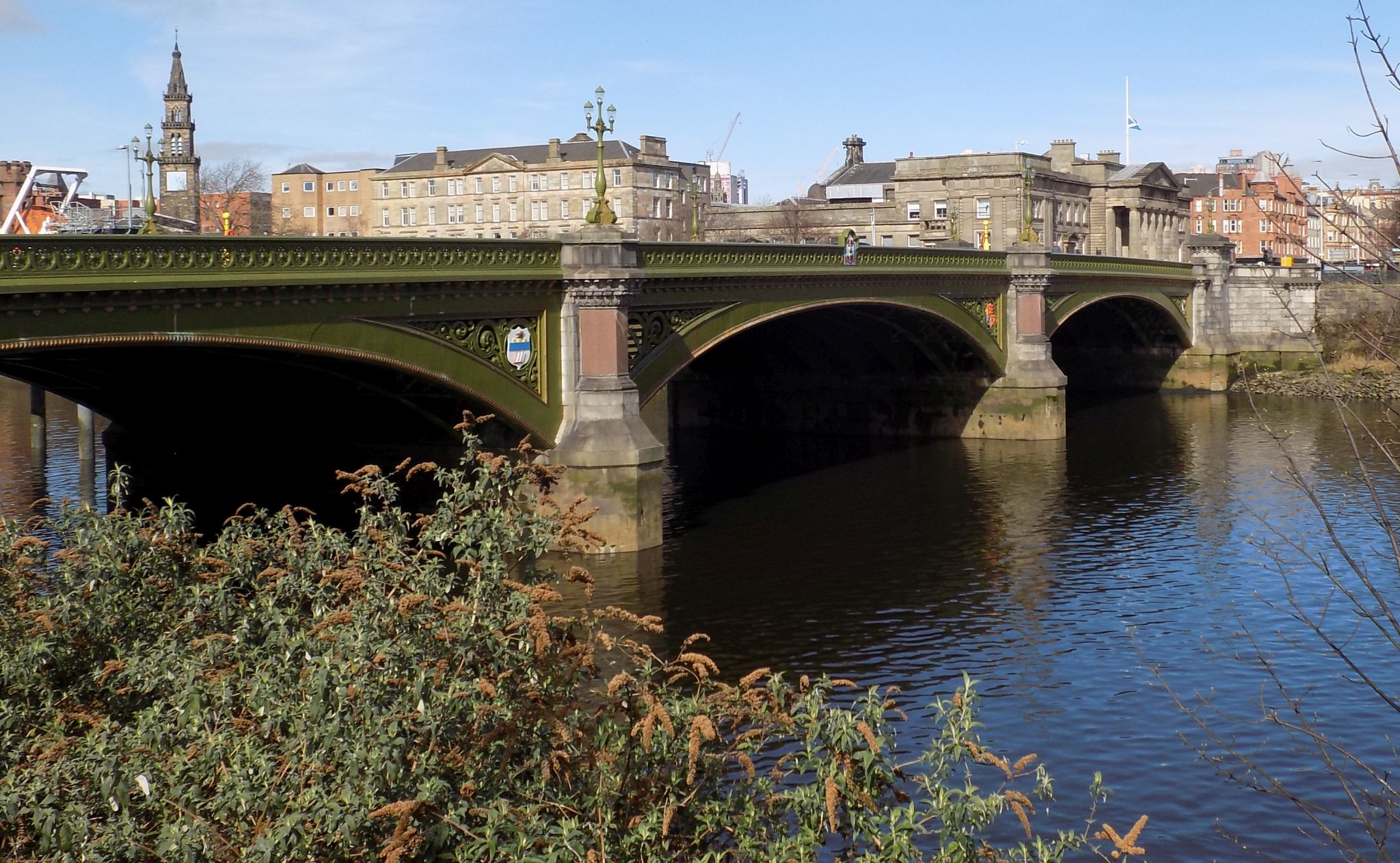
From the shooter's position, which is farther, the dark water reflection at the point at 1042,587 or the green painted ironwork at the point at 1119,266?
the green painted ironwork at the point at 1119,266

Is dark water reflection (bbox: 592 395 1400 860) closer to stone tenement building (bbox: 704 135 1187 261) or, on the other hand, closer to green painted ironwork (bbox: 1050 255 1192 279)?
green painted ironwork (bbox: 1050 255 1192 279)

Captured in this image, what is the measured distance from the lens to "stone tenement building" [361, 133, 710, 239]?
443 feet

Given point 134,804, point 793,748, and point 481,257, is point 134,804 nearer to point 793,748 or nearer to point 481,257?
point 793,748

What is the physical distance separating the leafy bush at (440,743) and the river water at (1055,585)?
13.0 feet

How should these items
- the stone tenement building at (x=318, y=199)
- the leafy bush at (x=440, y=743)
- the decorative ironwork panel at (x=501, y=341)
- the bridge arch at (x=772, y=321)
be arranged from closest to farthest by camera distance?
the leafy bush at (x=440, y=743)
the decorative ironwork panel at (x=501, y=341)
the bridge arch at (x=772, y=321)
the stone tenement building at (x=318, y=199)

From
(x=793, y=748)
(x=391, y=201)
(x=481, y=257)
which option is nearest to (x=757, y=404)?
(x=481, y=257)

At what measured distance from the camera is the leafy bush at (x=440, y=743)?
38.9 feet

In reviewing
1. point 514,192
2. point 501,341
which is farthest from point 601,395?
point 514,192

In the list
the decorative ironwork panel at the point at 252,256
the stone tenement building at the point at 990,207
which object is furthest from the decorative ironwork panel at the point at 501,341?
the stone tenement building at the point at 990,207

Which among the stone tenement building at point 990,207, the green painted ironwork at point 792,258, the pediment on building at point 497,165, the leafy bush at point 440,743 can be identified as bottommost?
the leafy bush at point 440,743

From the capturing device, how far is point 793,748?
2359 centimetres

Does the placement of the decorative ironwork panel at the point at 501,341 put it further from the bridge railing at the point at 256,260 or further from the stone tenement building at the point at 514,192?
the stone tenement building at the point at 514,192

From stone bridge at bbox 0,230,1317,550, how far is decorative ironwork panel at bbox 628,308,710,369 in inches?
3.1

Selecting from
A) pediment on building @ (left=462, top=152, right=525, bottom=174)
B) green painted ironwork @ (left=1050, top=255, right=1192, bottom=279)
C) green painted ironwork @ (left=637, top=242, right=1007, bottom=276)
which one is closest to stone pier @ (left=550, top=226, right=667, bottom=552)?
green painted ironwork @ (left=637, top=242, right=1007, bottom=276)
